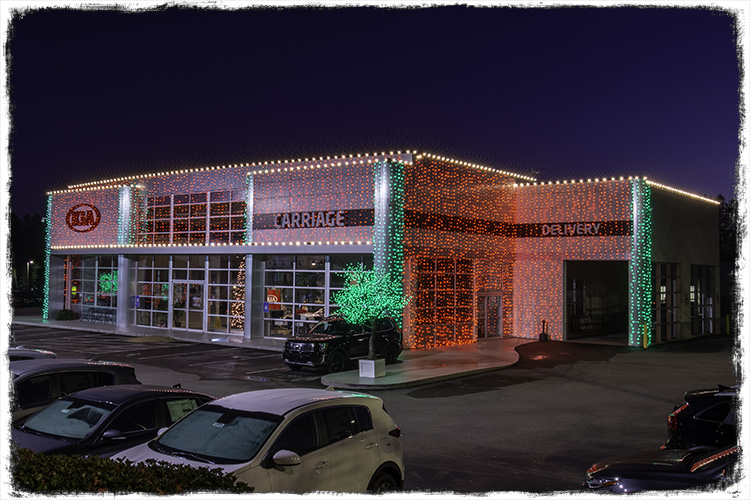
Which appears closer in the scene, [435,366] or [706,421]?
[706,421]

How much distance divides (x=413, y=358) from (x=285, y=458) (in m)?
17.5

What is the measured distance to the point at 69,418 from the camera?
8.19 meters

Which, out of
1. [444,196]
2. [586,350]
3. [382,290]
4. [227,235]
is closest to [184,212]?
[227,235]

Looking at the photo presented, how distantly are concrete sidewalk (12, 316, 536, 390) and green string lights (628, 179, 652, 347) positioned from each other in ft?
15.5

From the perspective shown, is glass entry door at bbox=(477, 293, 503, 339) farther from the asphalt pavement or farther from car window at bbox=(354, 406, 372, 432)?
car window at bbox=(354, 406, 372, 432)

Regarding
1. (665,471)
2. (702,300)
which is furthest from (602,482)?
(702,300)

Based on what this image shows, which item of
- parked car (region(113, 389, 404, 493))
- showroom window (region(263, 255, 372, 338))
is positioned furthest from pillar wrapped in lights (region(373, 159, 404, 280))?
parked car (region(113, 389, 404, 493))

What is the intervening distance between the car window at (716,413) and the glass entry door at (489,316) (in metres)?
20.2

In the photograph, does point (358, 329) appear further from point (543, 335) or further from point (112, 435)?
point (112, 435)

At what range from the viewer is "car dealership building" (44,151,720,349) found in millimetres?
26328

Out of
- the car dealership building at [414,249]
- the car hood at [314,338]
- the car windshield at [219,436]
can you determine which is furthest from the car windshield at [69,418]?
the car dealership building at [414,249]

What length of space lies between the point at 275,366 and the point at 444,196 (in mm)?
10619

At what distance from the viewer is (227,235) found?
31.3 metres

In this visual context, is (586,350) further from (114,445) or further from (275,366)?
(114,445)
